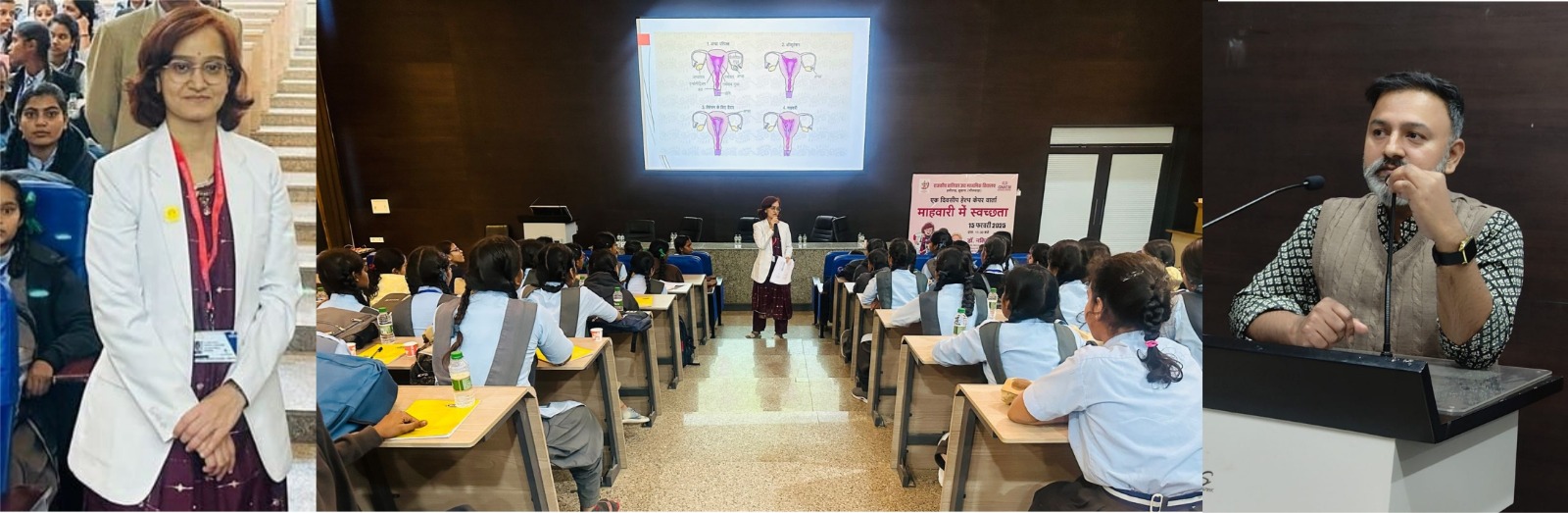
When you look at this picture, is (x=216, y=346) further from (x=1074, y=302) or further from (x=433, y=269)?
(x=1074, y=302)

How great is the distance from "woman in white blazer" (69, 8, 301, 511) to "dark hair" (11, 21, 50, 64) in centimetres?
21

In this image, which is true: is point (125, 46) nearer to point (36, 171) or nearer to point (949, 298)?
point (36, 171)

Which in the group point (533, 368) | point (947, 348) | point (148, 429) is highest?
point (148, 429)

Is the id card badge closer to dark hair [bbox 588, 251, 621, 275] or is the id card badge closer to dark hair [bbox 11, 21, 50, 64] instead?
dark hair [bbox 11, 21, 50, 64]

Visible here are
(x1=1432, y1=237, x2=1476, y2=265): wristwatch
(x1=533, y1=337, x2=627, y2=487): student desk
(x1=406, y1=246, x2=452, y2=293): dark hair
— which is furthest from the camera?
(x1=406, y1=246, x2=452, y2=293): dark hair

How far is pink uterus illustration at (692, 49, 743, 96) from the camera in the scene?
2.08m

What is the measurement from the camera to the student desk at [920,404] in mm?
1983

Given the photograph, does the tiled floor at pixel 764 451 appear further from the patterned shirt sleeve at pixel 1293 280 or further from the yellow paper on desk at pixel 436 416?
the patterned shirt sleeve at pixel 1293 280

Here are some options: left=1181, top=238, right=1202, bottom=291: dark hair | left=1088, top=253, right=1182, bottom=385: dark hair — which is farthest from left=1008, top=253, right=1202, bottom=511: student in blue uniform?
left=1181, top=238, right=1202, bottom=291: dark hair

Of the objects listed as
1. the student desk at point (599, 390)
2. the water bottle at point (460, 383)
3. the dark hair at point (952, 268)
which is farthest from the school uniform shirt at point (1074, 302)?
the water bottle at point (460, 383)

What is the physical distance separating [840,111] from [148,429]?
2.07 metres

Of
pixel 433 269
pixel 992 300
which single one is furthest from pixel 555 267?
pixel 992 300

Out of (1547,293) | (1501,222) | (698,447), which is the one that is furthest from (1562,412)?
(698,447)

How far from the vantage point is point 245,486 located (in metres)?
0.99
